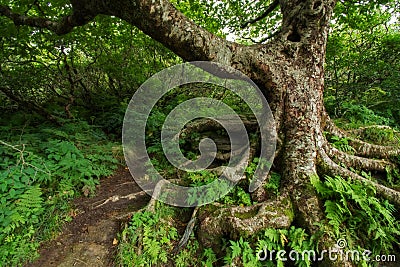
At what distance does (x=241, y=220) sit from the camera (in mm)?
2570

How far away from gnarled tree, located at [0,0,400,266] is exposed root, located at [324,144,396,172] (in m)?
0.02

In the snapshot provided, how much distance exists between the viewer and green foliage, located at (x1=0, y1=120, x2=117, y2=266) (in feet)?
8.29

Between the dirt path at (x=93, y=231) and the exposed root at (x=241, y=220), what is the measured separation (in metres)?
1.12

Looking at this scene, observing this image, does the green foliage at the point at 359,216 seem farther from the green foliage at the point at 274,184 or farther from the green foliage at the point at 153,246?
the green foliage at the point at 153,246

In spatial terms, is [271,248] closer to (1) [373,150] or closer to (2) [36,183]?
(1) [373,150]

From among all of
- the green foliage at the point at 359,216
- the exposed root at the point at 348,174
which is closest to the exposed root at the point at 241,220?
the green foliage at the point at 359,216

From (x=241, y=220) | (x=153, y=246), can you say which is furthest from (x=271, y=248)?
(x=153, y=246)

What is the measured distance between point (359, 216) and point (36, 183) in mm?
4389

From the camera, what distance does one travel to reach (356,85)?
6816 millimetres

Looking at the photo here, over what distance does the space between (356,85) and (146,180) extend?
7004 millimetres

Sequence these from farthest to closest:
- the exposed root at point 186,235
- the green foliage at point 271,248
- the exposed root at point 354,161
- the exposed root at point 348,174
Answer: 1. the exposed root at point 354,161
2. the exposed root at point 348,174
3. the exposed root at point 186,235
4. the green foliage at point 271,248

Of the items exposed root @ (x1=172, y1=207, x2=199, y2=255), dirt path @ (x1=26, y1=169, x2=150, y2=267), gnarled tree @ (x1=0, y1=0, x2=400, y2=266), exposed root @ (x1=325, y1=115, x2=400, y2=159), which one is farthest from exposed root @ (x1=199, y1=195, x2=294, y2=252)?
exposed root @ (x1=325, y1=115, x2=400, y2=159)

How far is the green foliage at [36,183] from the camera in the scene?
8.29 ft

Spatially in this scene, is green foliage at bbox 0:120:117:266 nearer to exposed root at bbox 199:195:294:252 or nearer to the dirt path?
the dirt path
